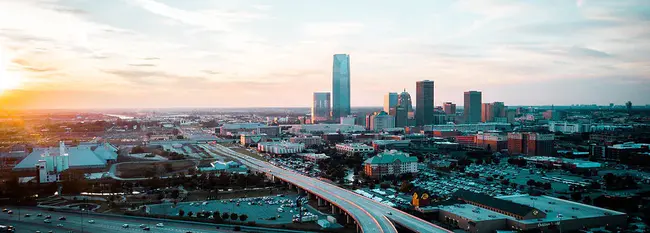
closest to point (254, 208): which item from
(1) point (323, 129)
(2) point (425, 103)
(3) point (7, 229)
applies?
(3) point (7, 229)

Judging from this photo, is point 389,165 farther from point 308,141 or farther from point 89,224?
point 308,141

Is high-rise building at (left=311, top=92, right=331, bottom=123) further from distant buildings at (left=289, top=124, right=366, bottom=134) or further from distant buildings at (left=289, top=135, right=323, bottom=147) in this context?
distant buildings at (left=289, top=135, right=323, bottom=147)

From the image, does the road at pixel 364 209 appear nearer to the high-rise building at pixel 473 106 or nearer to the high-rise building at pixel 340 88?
the high-rise building at pixel 473 106

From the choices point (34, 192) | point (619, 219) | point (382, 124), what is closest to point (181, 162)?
point (34, 192)

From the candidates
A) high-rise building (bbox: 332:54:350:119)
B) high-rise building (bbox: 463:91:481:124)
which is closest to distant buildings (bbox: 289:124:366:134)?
high-rise building (bbox: 463:91:481:124)

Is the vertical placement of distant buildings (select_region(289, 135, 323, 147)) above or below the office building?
below

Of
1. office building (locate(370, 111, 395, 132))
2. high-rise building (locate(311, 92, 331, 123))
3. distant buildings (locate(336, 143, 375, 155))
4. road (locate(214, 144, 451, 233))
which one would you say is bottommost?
road (locate(214, 144, 451, 233))

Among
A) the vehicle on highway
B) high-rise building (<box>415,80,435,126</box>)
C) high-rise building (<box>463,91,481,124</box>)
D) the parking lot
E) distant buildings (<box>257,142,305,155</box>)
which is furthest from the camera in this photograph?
high-rise building (<box>463,91,481,124</box>)
